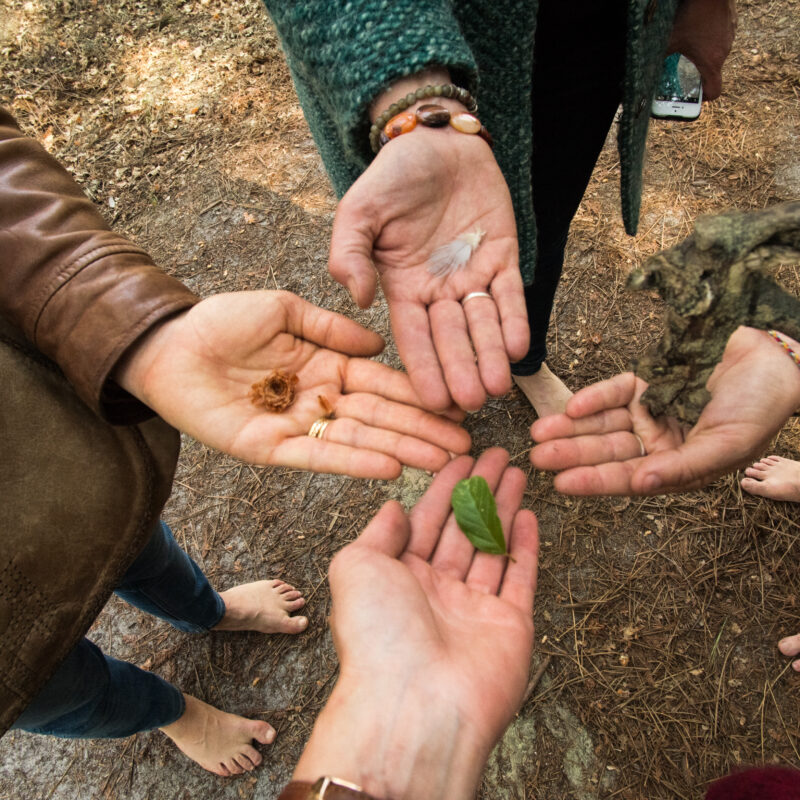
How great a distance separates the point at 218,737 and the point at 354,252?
2.41 metres

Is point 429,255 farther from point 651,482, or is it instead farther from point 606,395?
point 651,482

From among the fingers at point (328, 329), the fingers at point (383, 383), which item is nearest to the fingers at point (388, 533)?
the fingers at point (383, 383)

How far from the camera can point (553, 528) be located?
126 inches

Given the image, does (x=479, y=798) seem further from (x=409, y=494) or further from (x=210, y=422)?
(x=210, y=422)

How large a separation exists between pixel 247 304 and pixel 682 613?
255cm

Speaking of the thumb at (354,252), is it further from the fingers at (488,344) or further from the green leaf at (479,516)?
the green leaf at (479,516)

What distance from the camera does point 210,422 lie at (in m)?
1.96

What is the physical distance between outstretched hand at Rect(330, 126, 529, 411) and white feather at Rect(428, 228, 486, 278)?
0.02 m

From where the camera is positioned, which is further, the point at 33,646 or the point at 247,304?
the point at 247,304

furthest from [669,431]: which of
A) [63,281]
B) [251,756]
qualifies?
[251,756]

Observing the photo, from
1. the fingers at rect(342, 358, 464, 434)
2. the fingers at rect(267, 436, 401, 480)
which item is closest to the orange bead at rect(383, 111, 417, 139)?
the fingers at rect(342, 358, 464, 434)

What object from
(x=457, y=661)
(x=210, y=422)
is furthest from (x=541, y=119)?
(x=457, y=661)

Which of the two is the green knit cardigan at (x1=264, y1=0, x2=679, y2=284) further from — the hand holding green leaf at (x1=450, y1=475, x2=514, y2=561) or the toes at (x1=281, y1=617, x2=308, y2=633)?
the toes at (x1=281, y1=617, x2=308, y2=633)

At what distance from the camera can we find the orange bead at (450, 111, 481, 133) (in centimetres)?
184
